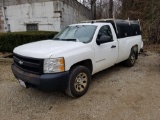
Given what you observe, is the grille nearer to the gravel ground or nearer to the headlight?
the headlight

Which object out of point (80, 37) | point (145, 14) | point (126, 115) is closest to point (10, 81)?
point (80, 37)

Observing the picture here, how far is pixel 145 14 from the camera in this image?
1219cm

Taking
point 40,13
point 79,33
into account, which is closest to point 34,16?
point 40,13

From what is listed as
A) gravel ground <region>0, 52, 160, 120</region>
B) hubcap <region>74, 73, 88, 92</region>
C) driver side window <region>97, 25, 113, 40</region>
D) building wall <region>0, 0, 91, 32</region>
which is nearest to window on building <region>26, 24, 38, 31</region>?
building wall <region>0, 0, 91, 32</region>

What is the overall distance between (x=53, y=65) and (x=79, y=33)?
1.70 meters

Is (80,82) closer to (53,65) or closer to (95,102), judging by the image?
(95,102)

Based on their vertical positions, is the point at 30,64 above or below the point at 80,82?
above

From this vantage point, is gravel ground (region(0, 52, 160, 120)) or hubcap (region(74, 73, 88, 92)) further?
hubcap (region(74, 73, 88, 92))

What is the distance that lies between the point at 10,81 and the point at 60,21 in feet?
17.2

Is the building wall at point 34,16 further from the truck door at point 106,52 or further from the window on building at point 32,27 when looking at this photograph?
the truck door at point 106,52

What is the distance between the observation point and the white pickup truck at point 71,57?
139 inches

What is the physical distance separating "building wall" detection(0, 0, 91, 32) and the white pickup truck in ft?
15.4

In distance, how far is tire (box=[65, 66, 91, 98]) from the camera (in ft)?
12.7

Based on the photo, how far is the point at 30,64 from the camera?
3.68m
